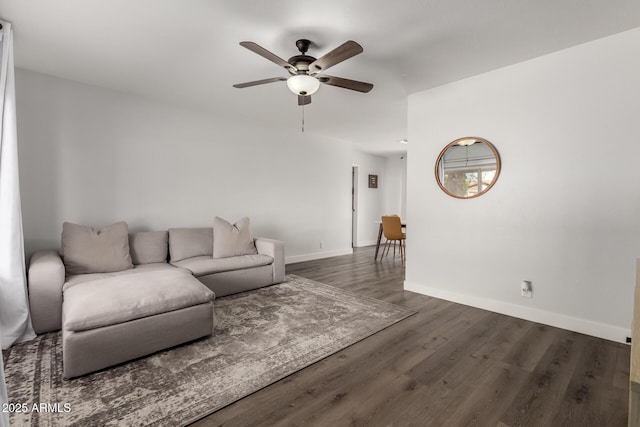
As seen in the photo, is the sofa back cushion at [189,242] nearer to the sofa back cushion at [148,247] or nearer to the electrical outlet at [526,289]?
the sofa back cushion at [148,247]

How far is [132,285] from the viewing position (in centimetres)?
237

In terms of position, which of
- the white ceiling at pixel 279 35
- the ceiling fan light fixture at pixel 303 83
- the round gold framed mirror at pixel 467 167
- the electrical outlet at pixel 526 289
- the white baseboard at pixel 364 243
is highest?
the white ceiling at pixel 279 35

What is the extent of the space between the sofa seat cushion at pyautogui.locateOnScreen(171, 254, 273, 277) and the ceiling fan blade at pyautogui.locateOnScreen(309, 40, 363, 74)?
2.41 metres

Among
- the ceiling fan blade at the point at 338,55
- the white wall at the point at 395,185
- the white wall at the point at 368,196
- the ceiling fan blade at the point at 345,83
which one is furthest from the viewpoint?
the white wall at the point at 395,185

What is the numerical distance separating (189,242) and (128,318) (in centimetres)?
188

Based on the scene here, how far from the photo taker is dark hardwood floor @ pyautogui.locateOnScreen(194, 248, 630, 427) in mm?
1628

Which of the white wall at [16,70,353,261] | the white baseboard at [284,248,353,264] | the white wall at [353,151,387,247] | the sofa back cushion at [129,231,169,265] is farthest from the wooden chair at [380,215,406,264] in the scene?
the sofa back cushion at [129,231,169,265]

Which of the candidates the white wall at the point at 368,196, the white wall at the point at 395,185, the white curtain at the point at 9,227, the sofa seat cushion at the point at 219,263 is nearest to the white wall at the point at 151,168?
the sofa seat cushion at the point at 219,263

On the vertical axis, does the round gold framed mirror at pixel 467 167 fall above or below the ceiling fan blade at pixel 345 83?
below

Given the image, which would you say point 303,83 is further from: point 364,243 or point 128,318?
point 364,243

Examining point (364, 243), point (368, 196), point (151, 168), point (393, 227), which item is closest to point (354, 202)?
point (368, 196)

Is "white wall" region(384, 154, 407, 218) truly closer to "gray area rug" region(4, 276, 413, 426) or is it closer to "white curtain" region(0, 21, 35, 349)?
"gray area rug" region(4, 276, 413, 426)

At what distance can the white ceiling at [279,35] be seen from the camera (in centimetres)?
212

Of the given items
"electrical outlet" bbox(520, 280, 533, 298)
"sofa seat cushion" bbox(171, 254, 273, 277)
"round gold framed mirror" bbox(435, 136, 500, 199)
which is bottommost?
"electrical outlet" bbox(520, 280, 533, 298)
